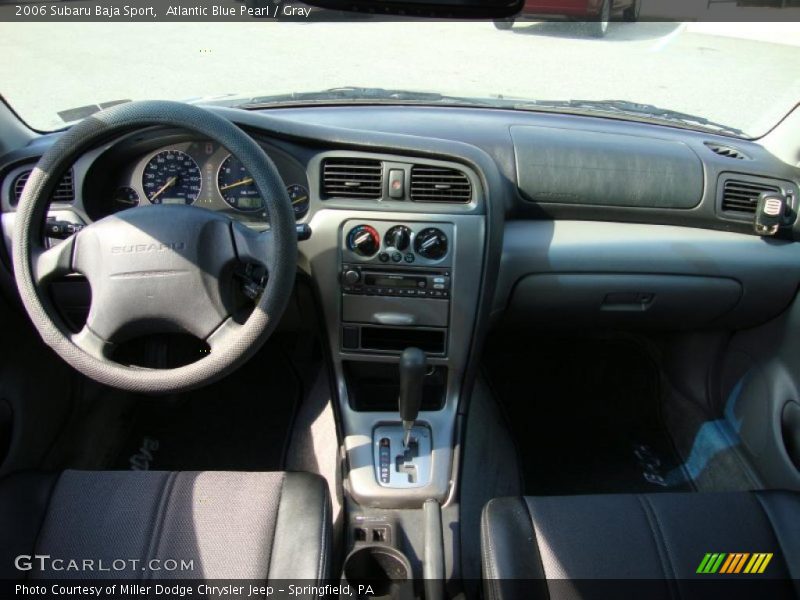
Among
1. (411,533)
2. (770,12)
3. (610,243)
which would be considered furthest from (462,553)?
(770,12)

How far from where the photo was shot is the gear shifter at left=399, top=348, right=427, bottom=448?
1960 mm

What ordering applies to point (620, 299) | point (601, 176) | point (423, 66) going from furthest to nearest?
1. point (423, 66)
2. point (620, 299)
3. point (601, 176)

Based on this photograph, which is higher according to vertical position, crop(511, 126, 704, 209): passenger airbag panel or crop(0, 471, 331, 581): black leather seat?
crop(511, 126, 704, 209): passenger airbag panel

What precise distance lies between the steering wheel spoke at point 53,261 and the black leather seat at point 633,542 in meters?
1.27

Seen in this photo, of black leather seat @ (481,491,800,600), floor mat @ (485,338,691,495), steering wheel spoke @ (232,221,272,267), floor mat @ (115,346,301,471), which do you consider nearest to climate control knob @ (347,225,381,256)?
steering wheel spoke @ (232,221,272,267)

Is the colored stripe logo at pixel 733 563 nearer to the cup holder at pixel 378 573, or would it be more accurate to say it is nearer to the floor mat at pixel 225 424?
A: the cup holder at pixel 378 573

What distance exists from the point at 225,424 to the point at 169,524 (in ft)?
3.63

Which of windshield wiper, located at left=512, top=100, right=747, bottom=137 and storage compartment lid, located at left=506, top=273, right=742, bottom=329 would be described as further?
windshield wiper, located at left=512, top=100, right=747, bottom=137

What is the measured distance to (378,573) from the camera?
189 cm

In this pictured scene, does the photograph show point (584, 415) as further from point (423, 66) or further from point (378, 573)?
point (423, 66)

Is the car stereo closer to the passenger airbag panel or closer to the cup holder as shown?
the passenger airbag panel

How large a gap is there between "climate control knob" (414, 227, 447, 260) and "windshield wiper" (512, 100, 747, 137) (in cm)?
83

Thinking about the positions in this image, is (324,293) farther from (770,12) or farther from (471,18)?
(770,12)

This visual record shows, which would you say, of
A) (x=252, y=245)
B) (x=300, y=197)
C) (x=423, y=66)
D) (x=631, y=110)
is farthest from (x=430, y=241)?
(x=423, y=66)
